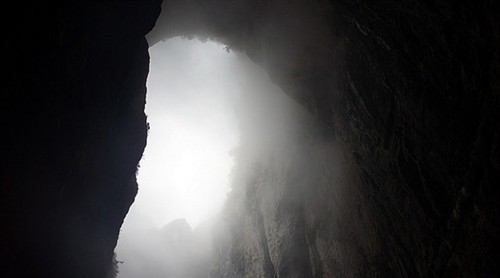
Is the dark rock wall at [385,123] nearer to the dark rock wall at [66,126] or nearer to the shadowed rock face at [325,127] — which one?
the shadowed rock face at [325,127]

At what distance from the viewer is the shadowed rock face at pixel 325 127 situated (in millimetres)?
6305

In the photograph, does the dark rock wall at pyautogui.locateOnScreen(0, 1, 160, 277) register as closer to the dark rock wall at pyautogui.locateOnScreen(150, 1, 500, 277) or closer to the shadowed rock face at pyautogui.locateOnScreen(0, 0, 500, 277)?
the shadowed rock face at pyautogui.locateOnScreen(0, 0, 500, 277)

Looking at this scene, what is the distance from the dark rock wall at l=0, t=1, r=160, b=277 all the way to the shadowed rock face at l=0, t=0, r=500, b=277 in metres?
0.05

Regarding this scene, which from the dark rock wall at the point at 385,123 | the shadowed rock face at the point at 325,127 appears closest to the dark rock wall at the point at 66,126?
the shadowed rock face at the point at 325,127

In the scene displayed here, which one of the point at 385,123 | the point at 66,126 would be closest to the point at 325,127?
the point at 385,123

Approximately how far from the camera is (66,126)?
9820 millimetres

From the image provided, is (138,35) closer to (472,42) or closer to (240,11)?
(240,11)

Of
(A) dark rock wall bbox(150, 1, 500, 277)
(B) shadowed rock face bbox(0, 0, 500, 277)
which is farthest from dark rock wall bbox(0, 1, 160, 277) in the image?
(A) dark rock wall bbox(150, 1, 500, 277)

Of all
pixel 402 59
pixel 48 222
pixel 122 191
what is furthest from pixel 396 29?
pixel 122 191

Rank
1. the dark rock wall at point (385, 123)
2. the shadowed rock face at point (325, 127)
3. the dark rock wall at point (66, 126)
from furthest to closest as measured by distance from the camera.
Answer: the dark rock wall at point (66, 126), the shadowed rock face at point (325, 127), the dark rock wall at point (385, 123)

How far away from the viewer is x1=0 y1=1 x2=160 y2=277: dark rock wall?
7.71 m

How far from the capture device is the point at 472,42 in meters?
5.80

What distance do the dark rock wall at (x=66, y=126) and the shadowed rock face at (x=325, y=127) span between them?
0.16 feet

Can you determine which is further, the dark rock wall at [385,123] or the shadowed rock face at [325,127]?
the shadowed rock face at [325,127]
